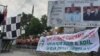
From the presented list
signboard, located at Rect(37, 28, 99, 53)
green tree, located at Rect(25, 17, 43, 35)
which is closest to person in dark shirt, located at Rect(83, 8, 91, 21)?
signboard, located at Rect(37, 28, 99, 53)

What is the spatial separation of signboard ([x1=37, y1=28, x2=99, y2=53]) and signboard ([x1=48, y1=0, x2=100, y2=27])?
2780 mm

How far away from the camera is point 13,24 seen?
27062 millimetres

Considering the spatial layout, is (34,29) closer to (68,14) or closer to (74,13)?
(68,14)

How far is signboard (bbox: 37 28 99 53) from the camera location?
47.5 ft

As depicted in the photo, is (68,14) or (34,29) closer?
(68,14)

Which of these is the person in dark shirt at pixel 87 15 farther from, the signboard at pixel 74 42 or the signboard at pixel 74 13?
the signboard at pixel 74 42

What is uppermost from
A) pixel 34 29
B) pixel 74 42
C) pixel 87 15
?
pixel 87 15

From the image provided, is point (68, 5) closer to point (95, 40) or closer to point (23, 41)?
point (95, 40)

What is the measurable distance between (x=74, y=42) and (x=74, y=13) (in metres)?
3.48

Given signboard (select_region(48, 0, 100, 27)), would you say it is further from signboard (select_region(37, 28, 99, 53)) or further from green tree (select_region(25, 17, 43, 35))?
green tree (select_region(25, 17, 43, 35))

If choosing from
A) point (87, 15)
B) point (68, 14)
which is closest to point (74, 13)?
point (68, 14)

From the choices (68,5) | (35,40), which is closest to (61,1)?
(68,5)

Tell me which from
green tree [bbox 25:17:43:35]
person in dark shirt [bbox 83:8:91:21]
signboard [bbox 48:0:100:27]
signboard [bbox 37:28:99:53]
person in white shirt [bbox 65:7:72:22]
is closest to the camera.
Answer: signboard [bbox 37:28:99:53]

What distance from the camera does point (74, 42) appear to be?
48.6 feet
